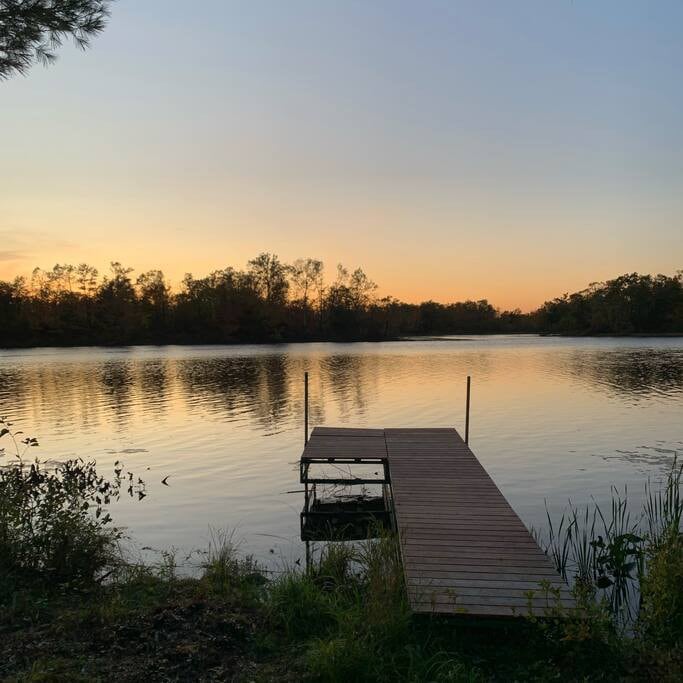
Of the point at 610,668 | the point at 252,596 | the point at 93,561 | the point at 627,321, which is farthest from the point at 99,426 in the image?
the point at 627,321

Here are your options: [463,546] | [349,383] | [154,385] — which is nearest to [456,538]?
[463,546]

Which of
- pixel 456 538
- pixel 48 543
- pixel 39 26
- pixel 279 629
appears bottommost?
pixel 279 629

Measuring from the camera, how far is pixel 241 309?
315 ft

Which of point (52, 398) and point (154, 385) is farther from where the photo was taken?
point (154, 385)

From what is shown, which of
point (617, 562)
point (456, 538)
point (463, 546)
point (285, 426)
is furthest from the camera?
point (285, 426)

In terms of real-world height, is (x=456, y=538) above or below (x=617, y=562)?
above

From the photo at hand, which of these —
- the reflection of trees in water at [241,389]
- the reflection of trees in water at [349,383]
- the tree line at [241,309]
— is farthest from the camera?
the tree line at [241,309]

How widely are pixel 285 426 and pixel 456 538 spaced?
538 inches

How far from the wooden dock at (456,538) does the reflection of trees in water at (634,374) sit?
19.4m

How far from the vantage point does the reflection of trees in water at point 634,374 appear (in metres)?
28.8

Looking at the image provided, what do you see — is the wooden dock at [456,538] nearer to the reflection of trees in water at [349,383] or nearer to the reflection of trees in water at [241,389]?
the reflection of trees in water at [241,389]

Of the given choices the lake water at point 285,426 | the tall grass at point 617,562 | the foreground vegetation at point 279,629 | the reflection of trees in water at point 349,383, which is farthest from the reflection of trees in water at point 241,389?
the foreground vegetation at point 279,629

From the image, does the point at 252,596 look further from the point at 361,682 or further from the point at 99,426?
the point at 99,426

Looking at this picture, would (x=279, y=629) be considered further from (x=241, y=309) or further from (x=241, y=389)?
(x=241, y=309)
